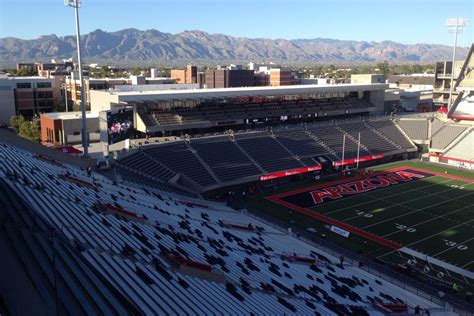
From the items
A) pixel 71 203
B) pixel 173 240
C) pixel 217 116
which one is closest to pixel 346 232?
pixel 173 240

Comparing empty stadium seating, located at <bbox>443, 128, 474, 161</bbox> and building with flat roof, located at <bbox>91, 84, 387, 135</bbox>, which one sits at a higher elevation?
building with flat roof, located at <bbox>91, 84, 387, 135</bbox>

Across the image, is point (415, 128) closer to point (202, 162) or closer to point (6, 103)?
point (202, 162)

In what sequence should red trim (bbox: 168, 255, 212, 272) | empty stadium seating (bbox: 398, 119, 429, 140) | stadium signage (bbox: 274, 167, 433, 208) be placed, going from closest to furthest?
red trim (bbox: 168, 255, 212, 272) < stadium signage (bbox: 274, 167, 433, 208) < empty stadium seating (bbox: 398, 119, 429, 140)

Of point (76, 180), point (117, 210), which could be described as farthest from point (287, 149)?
point (117, 210)

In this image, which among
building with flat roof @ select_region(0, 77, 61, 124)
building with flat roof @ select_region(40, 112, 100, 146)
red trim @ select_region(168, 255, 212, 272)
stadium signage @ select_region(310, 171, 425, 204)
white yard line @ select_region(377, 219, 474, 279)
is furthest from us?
building with flat roof @ select_region(0, 77, 61, 124)

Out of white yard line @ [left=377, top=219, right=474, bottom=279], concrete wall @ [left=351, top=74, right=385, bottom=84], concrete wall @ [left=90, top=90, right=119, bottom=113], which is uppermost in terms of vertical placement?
concrete wall @ [left=351, top=74, right=385, bottom=84]

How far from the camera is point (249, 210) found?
118ft

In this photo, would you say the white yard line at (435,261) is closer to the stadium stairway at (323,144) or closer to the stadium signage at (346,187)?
the stadium signage at (346,187)

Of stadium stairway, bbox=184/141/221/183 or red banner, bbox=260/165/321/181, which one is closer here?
stadium stairway, bbox=184/141/221/183

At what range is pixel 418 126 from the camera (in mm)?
61188

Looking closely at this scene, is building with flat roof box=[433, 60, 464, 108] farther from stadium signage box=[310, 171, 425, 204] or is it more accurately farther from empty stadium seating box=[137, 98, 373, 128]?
stadium signage box=[310, 171, 425, 204]

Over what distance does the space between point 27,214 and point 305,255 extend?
1486 cm

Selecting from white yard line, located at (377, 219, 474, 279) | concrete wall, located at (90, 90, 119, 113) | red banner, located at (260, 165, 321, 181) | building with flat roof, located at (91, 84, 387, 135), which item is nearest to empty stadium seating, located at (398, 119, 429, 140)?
building with flat roof, located at (91, 84, 387, 135)

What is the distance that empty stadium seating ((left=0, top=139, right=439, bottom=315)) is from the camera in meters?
11.7
